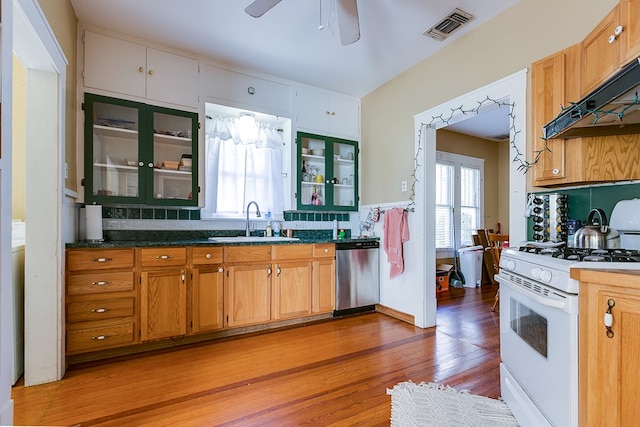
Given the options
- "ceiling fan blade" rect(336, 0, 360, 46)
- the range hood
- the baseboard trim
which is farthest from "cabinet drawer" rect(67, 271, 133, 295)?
the range hood

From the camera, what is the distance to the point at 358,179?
414cm

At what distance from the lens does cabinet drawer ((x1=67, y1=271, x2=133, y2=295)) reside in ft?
7.62

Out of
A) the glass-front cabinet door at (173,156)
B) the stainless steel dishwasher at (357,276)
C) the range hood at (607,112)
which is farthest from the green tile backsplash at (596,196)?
the glass-front cabinet door at (173,156)

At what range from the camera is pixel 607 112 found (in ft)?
4.82

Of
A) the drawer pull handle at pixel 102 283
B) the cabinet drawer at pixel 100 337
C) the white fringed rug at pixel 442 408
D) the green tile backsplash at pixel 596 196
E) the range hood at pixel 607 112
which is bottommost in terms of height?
the white fringed rug at pixel 442 408

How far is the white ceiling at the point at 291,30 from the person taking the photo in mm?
2430

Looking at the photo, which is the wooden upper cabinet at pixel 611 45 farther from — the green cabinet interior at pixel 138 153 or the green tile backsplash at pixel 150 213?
the green cabinet interior at pixel 138 153

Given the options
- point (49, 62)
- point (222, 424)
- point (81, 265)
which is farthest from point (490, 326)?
point (49, 62)

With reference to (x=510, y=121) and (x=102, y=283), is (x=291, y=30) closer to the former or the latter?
(x=510, y=121)

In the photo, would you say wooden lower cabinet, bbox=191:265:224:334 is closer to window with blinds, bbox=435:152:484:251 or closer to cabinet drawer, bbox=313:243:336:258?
cabinet drawer, bbox=313:243:336:258

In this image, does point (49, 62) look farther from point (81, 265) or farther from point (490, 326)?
point (490, 326)

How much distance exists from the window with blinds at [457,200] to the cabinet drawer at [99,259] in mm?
4573

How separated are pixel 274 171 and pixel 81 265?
2094 mm

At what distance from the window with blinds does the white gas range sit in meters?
3.64
